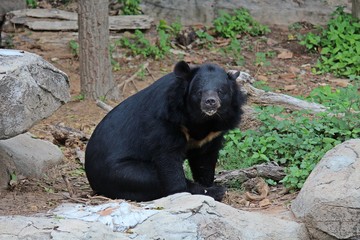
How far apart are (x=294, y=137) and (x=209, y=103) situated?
1.70 metres

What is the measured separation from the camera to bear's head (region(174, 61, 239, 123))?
5.60 m

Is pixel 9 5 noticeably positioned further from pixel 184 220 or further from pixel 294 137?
pixel 184 220

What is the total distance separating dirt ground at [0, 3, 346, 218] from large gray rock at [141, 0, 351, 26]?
27 cm

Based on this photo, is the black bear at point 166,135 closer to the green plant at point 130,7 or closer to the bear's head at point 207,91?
the bear's head at point 207,91

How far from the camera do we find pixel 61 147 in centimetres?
789

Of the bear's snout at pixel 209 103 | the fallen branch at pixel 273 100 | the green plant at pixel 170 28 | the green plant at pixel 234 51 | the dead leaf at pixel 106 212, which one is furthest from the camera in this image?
the green plant at pixel 170 28

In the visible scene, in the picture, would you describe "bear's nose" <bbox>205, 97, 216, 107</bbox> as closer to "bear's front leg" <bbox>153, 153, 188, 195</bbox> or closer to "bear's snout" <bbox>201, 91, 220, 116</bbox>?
"bear's snout" <bbox>201, 91, 220, 116</bbox>

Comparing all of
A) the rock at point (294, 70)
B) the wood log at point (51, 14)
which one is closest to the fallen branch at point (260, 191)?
the rock at point (294, 70)

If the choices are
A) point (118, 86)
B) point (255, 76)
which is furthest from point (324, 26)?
point (118, 86)

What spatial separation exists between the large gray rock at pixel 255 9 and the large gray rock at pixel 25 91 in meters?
6.64

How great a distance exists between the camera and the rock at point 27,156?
6.45m

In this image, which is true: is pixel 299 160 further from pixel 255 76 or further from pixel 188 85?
pixel 255 76

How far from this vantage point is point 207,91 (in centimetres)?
562

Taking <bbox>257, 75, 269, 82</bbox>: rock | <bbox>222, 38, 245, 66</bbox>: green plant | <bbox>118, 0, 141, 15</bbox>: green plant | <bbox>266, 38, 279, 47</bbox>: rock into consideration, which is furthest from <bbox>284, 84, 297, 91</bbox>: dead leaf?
<bbox>118, 0, 141, 15</bbox>: green plant
